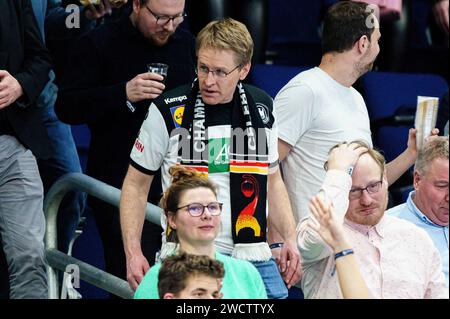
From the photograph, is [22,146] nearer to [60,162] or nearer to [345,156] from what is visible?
[60,162]

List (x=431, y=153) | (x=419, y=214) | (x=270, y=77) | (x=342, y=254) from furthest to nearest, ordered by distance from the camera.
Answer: (x=270, y=77) < (x=419, y=214) < (x=431, y=153) < (x=342, y=254)

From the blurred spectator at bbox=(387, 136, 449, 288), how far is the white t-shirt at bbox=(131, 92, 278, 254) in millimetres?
699

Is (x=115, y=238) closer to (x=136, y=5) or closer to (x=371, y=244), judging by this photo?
(x=136, y=5)

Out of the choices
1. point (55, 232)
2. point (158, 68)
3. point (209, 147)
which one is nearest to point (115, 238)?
point (55, 232)

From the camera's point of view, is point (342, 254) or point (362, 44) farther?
point (362, 44)

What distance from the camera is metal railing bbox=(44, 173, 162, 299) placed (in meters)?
4.05

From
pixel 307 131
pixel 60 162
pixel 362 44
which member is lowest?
pixel 60 162

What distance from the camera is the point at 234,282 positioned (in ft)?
11.5

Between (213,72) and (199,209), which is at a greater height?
(213,72)

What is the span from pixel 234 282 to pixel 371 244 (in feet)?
1.69

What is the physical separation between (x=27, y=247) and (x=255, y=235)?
85 cm

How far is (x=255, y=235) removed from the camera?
383cm

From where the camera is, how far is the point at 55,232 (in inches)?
171

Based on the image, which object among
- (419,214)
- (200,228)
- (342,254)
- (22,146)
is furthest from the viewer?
(22,146)
